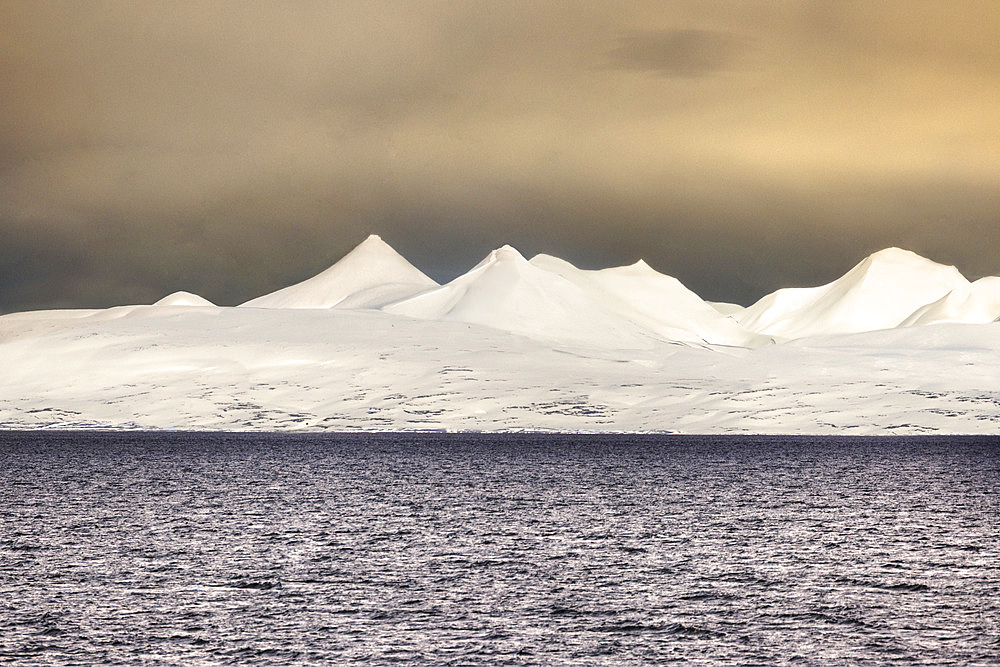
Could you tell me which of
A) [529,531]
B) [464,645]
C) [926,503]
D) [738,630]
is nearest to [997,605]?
[738,630]

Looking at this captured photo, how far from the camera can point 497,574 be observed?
54.0 meters

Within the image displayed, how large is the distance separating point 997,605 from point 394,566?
26.6m

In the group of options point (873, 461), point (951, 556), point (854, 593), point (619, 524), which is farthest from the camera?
point (873, 461)

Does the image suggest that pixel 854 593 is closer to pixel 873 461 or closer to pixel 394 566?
pixel 394 566

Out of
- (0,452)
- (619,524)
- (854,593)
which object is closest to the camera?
(854,593)

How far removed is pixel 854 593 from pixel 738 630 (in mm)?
10054

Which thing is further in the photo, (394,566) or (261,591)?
(394,566)

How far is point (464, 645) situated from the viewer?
3834 centimetres

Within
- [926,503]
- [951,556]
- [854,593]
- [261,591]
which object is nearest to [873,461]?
[926,503]

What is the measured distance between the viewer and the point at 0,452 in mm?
184250

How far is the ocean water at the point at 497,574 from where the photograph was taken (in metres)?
38.4

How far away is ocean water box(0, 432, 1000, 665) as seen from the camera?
38375 mm

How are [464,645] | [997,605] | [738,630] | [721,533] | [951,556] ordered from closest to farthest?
[464,645]
[738,630]
[997,605]
[951,556]
[721,533]

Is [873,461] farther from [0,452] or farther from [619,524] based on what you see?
[0,452]
